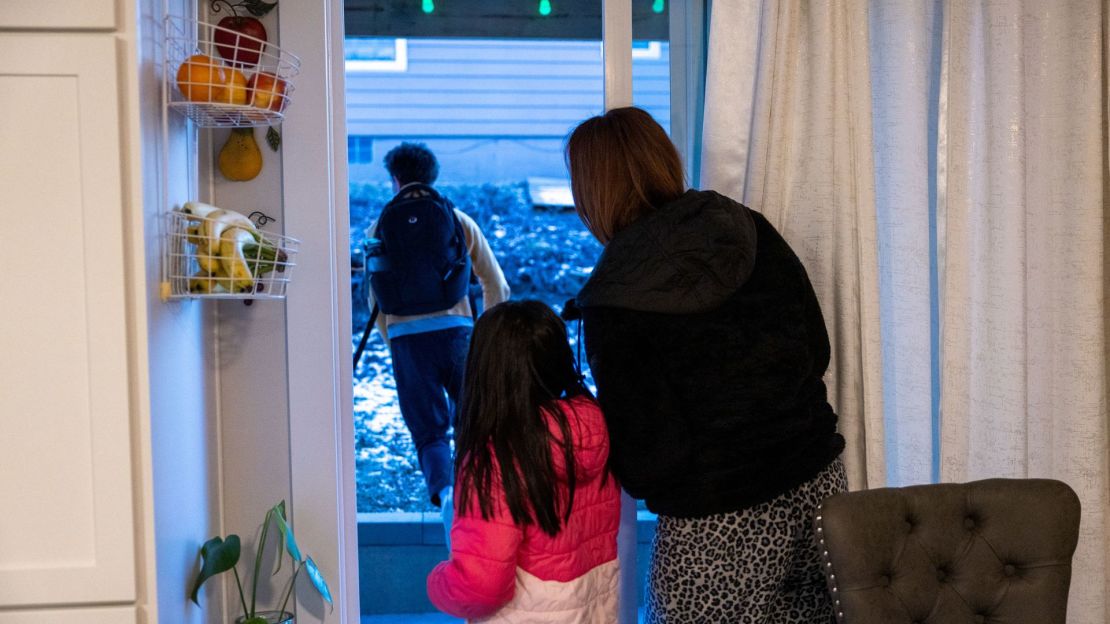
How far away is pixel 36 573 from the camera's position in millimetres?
1436

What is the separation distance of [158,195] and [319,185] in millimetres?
496

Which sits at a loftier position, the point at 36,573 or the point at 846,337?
the point at 846,337

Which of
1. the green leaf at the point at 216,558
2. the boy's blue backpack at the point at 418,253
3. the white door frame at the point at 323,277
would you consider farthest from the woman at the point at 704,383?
the boy's blue backpack at the point at 418,253

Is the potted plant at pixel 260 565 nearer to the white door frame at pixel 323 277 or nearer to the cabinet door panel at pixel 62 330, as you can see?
the white door frame at pixel 323 277

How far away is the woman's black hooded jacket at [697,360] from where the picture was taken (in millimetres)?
1563

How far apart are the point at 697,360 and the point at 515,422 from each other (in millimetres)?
318

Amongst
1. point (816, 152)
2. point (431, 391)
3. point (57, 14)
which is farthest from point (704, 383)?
point (431, 391)

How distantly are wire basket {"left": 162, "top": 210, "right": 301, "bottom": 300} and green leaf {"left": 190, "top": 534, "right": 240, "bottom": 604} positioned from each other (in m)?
0.48

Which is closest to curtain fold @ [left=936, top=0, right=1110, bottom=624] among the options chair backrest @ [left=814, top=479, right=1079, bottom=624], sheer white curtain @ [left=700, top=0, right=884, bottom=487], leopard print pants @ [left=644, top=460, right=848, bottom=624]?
sheer white curtain @ [left=700, top=0, right=884, bottom=487]

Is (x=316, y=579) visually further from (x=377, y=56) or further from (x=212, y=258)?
(x=377, y=56)

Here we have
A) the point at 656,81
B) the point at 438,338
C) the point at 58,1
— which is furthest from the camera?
the point at 438,338

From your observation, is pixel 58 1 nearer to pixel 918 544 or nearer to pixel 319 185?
pixel 319 185

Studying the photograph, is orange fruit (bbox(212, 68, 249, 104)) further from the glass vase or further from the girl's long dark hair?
the glass vase

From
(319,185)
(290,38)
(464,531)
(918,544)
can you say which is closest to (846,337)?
(918,544)
